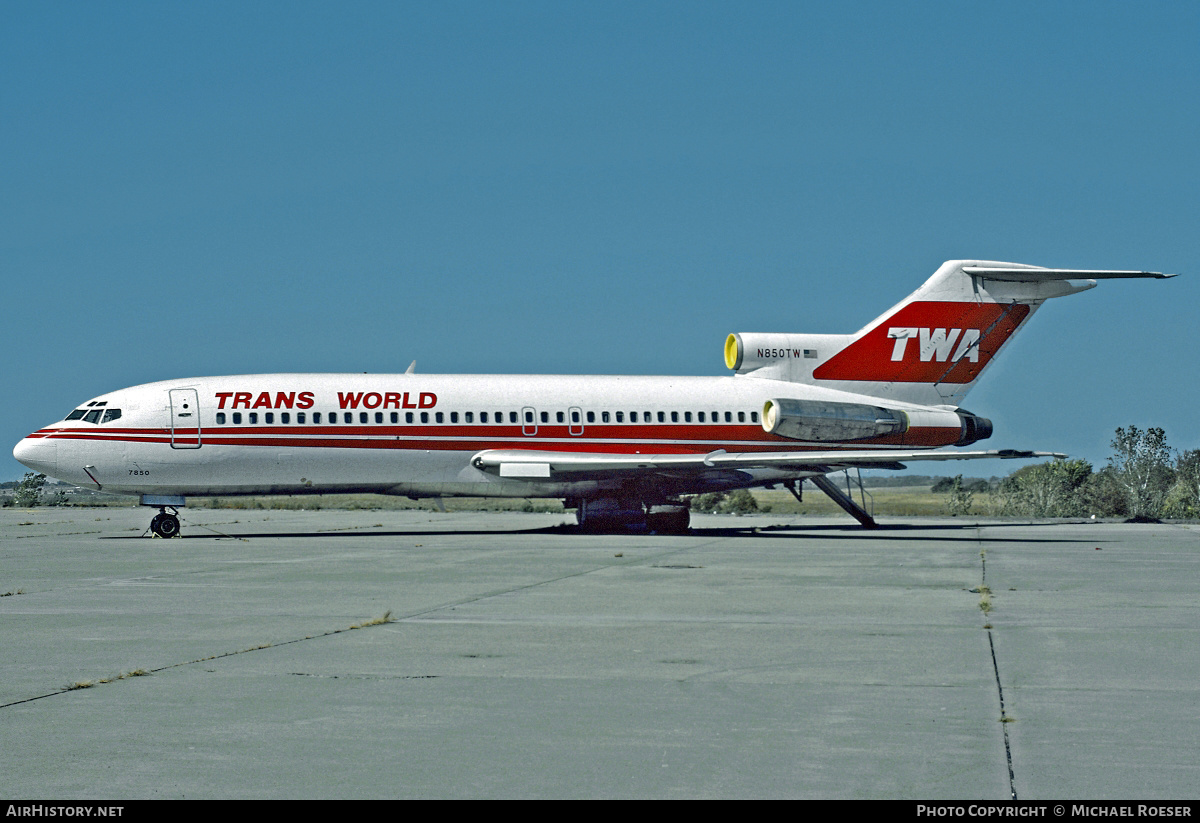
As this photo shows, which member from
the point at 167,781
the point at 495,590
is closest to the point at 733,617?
the point at 495,590

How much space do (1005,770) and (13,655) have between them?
7835 millimetres

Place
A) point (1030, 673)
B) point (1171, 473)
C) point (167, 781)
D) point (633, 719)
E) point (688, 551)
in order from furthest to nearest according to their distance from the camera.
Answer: point (1171, 473), point (688, 551), point (1030, 673), point (633, 719), point (167, 781)

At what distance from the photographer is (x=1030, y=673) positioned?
29.8 feet

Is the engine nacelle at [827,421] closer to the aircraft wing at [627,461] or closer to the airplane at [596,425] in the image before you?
the airplane at [596,425]

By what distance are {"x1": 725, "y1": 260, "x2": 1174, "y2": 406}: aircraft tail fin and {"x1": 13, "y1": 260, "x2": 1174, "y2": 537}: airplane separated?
4 cm

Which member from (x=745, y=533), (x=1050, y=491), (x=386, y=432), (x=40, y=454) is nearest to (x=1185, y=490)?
(x=1050, y=491)

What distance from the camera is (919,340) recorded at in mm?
34469

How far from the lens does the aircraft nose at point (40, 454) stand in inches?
1116

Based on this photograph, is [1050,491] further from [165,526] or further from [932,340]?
[165,526]

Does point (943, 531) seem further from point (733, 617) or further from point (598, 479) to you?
point (733, 617)

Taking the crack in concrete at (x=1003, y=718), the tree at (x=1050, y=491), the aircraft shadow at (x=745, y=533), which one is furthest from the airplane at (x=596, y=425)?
the tree at (x=1050, y=491)

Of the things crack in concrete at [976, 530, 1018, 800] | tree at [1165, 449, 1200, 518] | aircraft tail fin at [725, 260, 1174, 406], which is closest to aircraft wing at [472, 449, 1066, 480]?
aircraft tail fin at [725, 260, 1174, 406]

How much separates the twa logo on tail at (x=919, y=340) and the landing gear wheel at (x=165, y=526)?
17.5m

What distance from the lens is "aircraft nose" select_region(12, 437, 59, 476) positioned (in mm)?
28344
